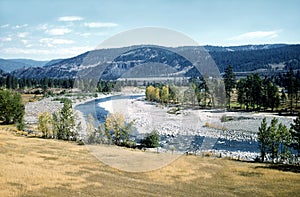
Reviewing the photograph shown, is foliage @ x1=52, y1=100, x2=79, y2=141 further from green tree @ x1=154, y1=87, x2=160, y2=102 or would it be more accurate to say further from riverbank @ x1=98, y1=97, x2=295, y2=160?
green tree @ x1=154, y1=87, x2=160, y2=102

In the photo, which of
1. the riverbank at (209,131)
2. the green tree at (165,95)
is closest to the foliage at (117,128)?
the riverbank at (209,131)

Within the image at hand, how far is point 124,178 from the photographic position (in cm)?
3133

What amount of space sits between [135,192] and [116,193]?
1809 millimetres

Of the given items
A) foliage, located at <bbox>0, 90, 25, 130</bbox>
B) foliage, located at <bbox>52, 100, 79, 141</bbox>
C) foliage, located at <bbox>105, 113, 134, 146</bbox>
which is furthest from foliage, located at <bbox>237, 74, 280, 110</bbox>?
foliage, located at <bbox>0, 90, 25, 130</bbox>

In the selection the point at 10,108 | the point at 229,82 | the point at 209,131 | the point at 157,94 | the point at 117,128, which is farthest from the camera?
the point at 157,94

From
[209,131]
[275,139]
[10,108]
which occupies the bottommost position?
[209,131]

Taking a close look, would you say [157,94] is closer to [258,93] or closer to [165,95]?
[165,95]

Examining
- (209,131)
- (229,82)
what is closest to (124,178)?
(209,131)

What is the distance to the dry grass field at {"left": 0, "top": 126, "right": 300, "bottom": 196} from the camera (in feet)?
86.0

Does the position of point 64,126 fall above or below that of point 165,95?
below

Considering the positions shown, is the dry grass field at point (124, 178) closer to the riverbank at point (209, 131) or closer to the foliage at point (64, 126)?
the riverbank at point (209, 131)

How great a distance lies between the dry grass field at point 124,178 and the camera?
86.0ft

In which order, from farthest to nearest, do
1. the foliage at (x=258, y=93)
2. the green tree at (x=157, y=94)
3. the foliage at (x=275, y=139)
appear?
the green tree at (x=157, y=94) < the foliage at (x=258, y=93) < the foliage at (x=275, y=139)

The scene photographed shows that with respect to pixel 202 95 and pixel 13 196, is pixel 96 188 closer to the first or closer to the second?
pixel 13 196
